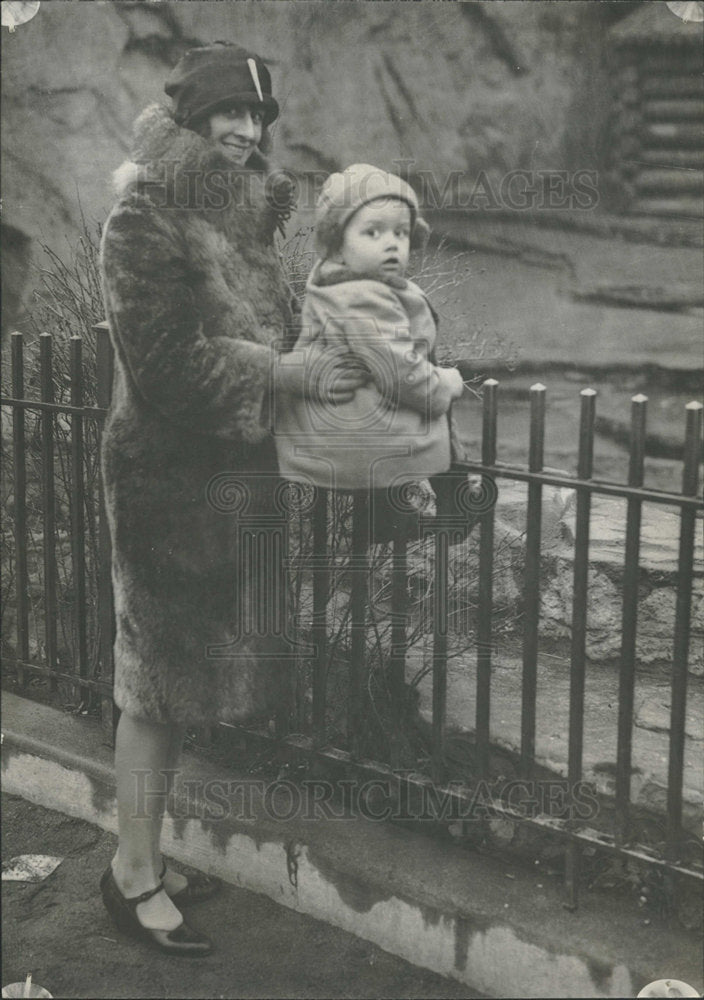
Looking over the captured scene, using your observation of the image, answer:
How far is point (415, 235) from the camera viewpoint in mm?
2756

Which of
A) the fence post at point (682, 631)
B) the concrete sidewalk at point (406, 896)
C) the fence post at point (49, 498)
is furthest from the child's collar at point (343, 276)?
the concrete sidewalk at point (406, 896)

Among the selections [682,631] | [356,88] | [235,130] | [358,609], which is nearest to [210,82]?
[235,130]

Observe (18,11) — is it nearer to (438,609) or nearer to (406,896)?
(438,609)

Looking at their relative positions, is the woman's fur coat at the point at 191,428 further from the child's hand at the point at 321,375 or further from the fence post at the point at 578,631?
the fence post at the point at 578,631

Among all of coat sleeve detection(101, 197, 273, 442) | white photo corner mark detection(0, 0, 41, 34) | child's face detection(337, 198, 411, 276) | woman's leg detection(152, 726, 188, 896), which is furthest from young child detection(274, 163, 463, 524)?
white photo corner mark detection(0, 0, 41, 34)

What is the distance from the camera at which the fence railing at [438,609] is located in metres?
2.81

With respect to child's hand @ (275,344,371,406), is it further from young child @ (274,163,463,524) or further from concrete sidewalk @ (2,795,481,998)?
concrete sidewalk @ (2,795,481,998)

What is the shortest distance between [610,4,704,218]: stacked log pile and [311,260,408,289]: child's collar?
266cm

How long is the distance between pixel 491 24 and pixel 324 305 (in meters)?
2.70

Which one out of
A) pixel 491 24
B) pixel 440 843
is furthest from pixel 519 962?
pixel 491 24

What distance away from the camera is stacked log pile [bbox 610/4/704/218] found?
4785mm

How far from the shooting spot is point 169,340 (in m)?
2.72

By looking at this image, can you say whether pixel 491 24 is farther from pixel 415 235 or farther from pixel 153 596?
pixel 153 596

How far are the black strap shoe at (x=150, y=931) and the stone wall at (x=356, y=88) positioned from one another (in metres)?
2.73
